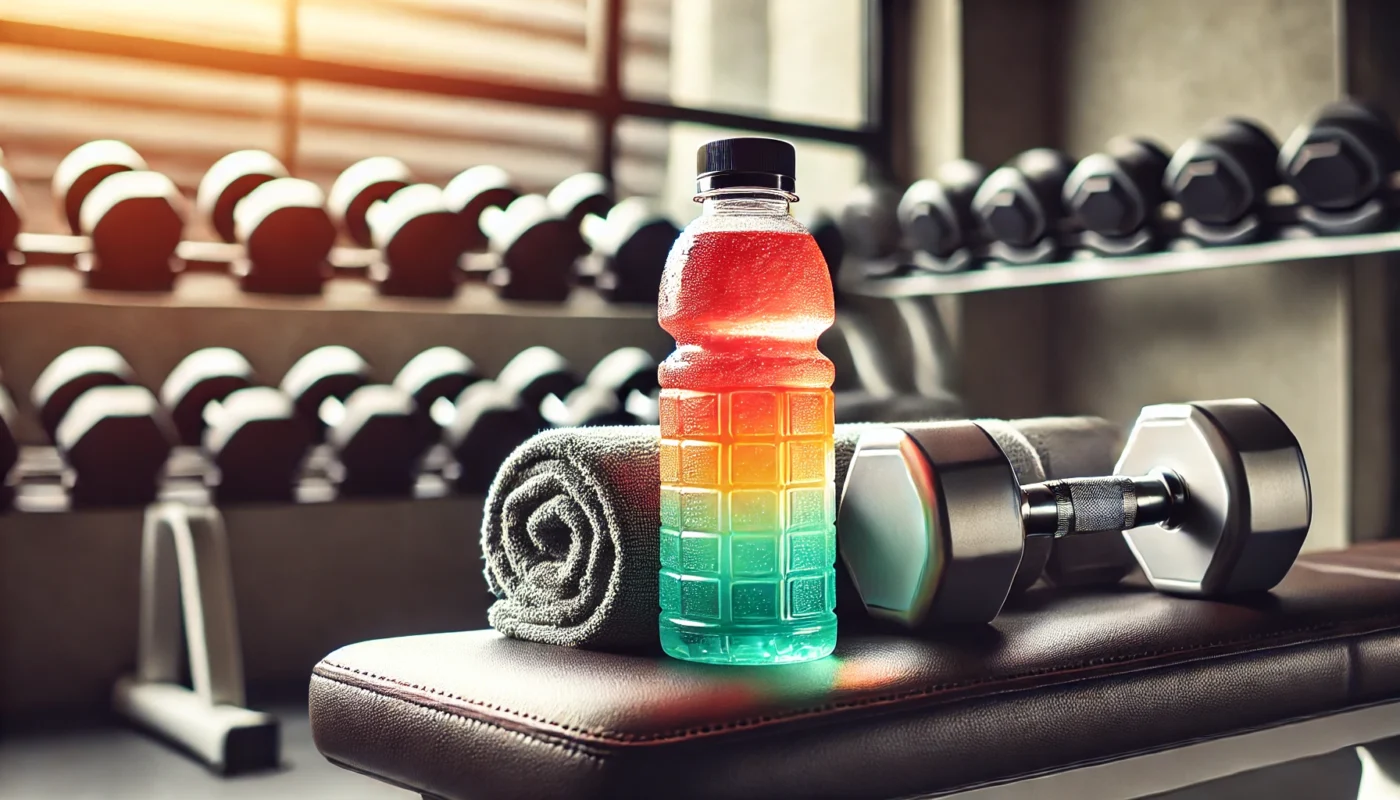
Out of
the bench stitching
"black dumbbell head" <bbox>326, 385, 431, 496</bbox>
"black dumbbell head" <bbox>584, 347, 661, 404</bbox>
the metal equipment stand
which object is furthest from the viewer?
"black dumbbell head" <bbox>584, 347, 661, 404</bbox>

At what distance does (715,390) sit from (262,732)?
1619 millimetres

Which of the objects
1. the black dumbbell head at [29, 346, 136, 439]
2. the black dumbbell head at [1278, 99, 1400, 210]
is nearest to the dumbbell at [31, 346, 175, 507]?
the black dumbbell head at [29, 346, 136, 439]

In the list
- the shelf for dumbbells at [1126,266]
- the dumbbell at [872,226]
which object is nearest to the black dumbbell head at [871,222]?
the dumbbell at [872,226]

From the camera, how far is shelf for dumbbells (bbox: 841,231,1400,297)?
2801 millimetres

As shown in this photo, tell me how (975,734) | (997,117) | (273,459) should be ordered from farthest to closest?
(997,117)
(273,459)
(975,734)

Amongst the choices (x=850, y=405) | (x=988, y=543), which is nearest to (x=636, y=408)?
(x=850, y=405)

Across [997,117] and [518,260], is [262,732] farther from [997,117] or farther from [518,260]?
[997,117]

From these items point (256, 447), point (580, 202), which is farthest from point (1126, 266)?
point (256, 447)

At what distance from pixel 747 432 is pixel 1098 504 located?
1.01 feet

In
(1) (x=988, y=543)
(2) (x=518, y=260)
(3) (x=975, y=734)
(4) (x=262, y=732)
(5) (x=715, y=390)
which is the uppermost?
(2) (x=518, y=260)

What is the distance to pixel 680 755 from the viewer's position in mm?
725

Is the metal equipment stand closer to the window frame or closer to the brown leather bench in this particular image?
the window frame

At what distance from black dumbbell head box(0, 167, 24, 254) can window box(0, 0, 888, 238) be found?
462 mm

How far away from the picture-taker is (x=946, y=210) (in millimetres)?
3457
